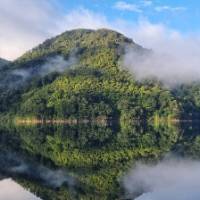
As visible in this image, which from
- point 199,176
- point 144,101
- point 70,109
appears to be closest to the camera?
point 199,176

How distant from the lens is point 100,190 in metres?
33.2

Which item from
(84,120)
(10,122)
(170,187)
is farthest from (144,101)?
(170,187)

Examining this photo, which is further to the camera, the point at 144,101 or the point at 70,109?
the point at 144,101

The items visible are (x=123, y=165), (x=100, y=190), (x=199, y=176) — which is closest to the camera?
(x=100, y=190)

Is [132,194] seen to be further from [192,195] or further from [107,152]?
[107,152]

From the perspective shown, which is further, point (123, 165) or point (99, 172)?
point (123, 165)

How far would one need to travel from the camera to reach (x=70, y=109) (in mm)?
168125

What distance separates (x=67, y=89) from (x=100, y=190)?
515 feet

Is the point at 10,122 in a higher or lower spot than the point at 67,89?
lower

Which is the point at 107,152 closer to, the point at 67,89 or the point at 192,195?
the point at 192,195

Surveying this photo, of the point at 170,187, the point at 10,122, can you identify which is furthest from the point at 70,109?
the point at 170,187

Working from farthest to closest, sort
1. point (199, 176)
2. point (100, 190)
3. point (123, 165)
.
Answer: point (123, 165) < point (199, 176) < point (100, 190)

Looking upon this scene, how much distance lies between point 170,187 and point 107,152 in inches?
988

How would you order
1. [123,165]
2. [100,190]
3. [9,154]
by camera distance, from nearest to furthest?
[100,190], [123,165], [9,154]
